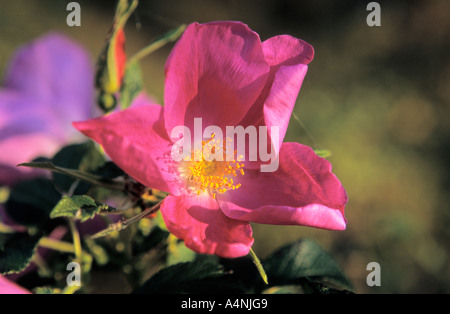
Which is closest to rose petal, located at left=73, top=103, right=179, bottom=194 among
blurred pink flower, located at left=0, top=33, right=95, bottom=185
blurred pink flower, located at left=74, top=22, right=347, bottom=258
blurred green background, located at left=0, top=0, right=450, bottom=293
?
blurred pink flower, located at left=74, top=22, right=347, bottom=258

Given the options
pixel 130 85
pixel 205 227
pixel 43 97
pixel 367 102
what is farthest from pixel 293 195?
pixel 367 102

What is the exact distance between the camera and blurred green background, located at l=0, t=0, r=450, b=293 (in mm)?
1228

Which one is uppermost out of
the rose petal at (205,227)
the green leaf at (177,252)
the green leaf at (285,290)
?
the rose petal at (205,227)

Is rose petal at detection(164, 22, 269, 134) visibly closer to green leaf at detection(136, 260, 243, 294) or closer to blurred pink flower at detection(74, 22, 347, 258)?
blurred pink flower at detection(74, 22, 347, 258)

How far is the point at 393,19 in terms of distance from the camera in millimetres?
1753

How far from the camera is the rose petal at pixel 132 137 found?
1.12 ft

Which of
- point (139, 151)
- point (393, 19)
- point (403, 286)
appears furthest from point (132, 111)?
point (393, 19)

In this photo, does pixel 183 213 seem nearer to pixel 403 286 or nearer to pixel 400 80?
pixel 403 286

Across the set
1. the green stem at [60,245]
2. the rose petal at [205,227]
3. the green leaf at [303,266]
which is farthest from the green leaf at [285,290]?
the green stem at [60,245]

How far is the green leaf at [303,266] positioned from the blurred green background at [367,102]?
60 centimetres

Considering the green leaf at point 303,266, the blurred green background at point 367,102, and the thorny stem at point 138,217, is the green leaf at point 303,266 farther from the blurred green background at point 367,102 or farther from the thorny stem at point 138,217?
the blurred green background at point 367,102

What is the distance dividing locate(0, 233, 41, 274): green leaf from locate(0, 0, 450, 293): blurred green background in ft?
2.55

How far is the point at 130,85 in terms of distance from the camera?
0.49 m
